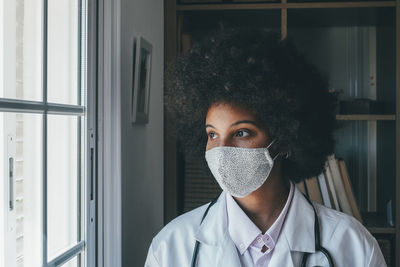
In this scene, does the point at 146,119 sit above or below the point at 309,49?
below

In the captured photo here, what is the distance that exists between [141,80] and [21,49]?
0.80 metres

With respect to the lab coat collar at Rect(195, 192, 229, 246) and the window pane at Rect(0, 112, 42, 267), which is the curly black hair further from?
the window pane at Rect(0, 112, 42, 267)

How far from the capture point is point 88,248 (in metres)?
1.51

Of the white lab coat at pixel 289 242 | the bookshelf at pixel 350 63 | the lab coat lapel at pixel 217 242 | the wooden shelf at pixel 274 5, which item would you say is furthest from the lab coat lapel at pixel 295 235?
the wooden shelf at pixel 274 5

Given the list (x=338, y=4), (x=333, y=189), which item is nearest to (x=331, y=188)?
(x=333, y=189)

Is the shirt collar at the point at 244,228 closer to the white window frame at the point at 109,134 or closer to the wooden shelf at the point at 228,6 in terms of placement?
the white window frame at the point at 109,134

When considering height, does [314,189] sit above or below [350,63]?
below

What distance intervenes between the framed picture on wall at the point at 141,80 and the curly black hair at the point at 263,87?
380 mm

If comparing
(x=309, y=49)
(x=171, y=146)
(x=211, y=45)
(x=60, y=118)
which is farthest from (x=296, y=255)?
(x=309, y=49)

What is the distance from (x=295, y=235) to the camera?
4.12 ft

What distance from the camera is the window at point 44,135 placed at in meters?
1.05

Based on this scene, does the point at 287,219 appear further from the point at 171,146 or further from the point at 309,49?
the point at 309,49

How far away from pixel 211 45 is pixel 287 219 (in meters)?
0.49

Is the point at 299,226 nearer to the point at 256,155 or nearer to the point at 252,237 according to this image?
the point at 252,237
